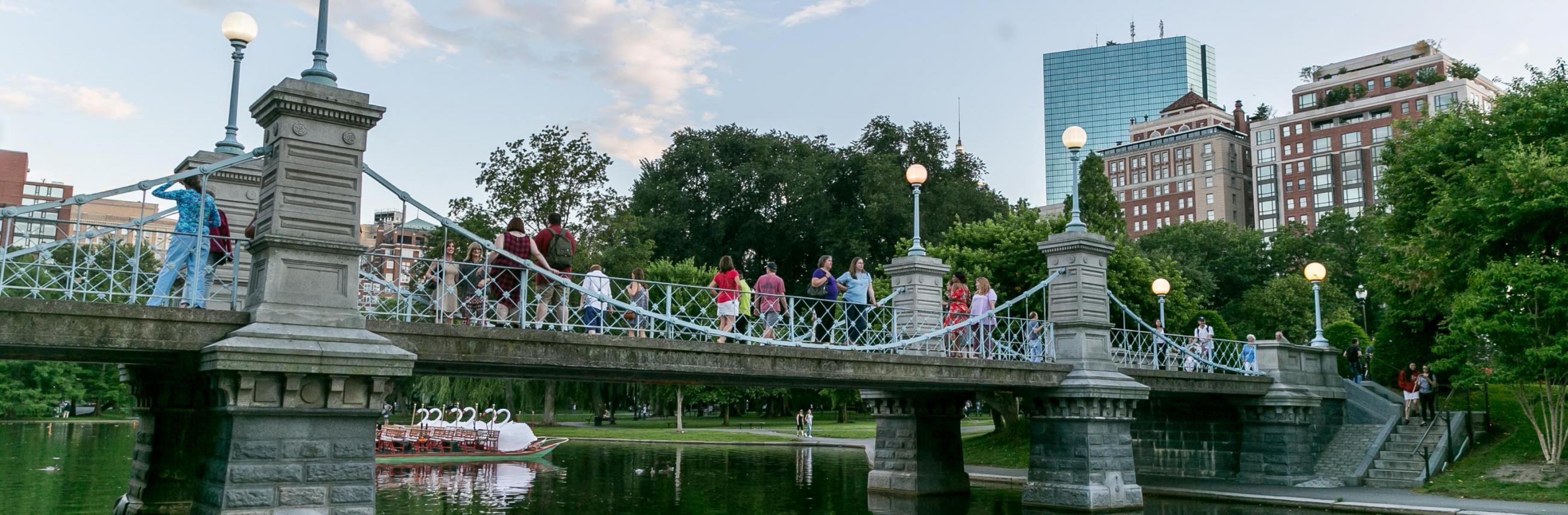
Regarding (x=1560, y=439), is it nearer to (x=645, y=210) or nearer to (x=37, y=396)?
(x=645, y=210)

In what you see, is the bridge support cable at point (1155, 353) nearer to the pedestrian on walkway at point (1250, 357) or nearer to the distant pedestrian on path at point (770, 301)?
the pedestrian on walkway at point (1250, 357)

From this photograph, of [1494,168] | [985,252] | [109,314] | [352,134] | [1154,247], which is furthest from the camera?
[1154,247]

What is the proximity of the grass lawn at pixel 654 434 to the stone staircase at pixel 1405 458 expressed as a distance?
2327 cm

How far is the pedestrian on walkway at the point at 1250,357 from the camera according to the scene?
2527 centimetres

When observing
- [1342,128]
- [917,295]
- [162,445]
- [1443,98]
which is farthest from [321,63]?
[1342,128]

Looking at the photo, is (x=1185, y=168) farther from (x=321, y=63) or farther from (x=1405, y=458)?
(x=321, y=63)

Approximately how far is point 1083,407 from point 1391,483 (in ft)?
30.2

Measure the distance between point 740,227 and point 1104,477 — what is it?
32.6 metres

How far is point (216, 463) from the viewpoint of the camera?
34.6 feet

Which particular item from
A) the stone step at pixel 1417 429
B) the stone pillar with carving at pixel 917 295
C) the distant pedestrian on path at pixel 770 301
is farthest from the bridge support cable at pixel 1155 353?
the distant pedestrian on path at pixel 770 301

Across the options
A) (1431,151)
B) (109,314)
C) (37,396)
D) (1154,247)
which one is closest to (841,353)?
(109,314)

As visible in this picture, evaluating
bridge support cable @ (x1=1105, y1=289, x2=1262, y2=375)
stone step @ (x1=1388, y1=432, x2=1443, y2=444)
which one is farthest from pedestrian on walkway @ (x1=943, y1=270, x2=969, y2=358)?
stone step @ (x1=1388, y1=432, x2=1443, y2=444)

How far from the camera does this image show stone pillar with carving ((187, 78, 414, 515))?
1030 cm

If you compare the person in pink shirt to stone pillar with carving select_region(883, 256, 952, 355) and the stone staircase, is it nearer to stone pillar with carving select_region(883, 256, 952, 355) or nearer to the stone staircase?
stone pillar with carving select_region(883, 256, 952, 355)
